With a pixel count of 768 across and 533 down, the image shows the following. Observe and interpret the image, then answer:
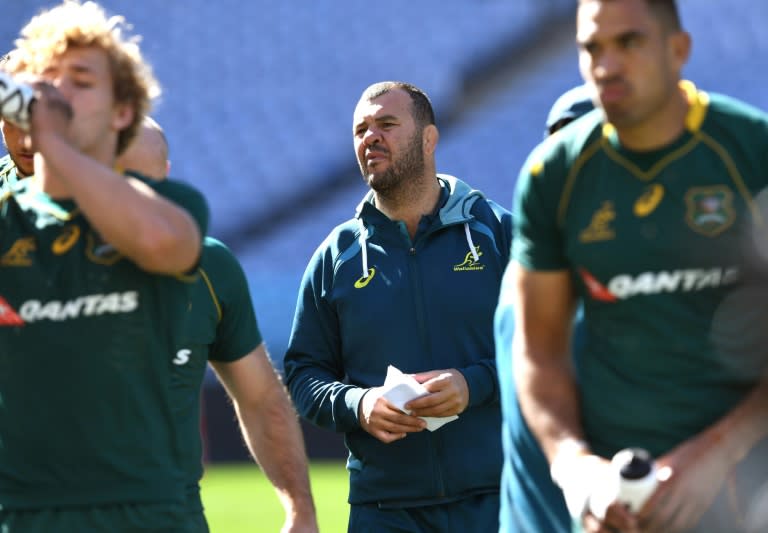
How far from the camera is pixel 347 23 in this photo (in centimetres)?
1725

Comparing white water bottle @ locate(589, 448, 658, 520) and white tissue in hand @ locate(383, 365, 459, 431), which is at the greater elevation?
white water bottle @ locate(589, 448, 658, 520)

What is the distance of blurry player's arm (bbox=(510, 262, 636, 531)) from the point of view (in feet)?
10.2

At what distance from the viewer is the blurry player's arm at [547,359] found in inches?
122

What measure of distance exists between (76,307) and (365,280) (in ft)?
6.21

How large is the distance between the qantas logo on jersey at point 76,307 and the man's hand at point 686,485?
1.30 metres

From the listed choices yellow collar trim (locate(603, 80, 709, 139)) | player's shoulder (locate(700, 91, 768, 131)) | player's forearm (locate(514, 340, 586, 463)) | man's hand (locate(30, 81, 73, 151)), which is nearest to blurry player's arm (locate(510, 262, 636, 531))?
player's forearm (locate(514, 340, 586, 463))

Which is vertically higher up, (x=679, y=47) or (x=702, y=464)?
(x=679, y=47)

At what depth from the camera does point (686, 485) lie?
2.79 metres

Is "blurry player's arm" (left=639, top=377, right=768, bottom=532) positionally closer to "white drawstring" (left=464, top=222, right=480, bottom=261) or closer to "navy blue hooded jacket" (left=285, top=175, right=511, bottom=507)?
"navy blue hooded jacket" (left=285, top=175, right=511, bottom=507)

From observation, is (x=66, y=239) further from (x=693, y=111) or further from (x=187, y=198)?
(x=693, y=111)

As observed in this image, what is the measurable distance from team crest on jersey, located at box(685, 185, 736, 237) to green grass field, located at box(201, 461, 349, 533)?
6.18m

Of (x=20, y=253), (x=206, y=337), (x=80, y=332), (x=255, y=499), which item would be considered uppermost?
(x=20, y=253)

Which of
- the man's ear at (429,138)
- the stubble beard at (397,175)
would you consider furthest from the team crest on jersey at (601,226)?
the man's ear at (429,138)

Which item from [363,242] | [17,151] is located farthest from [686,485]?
[17,151]
